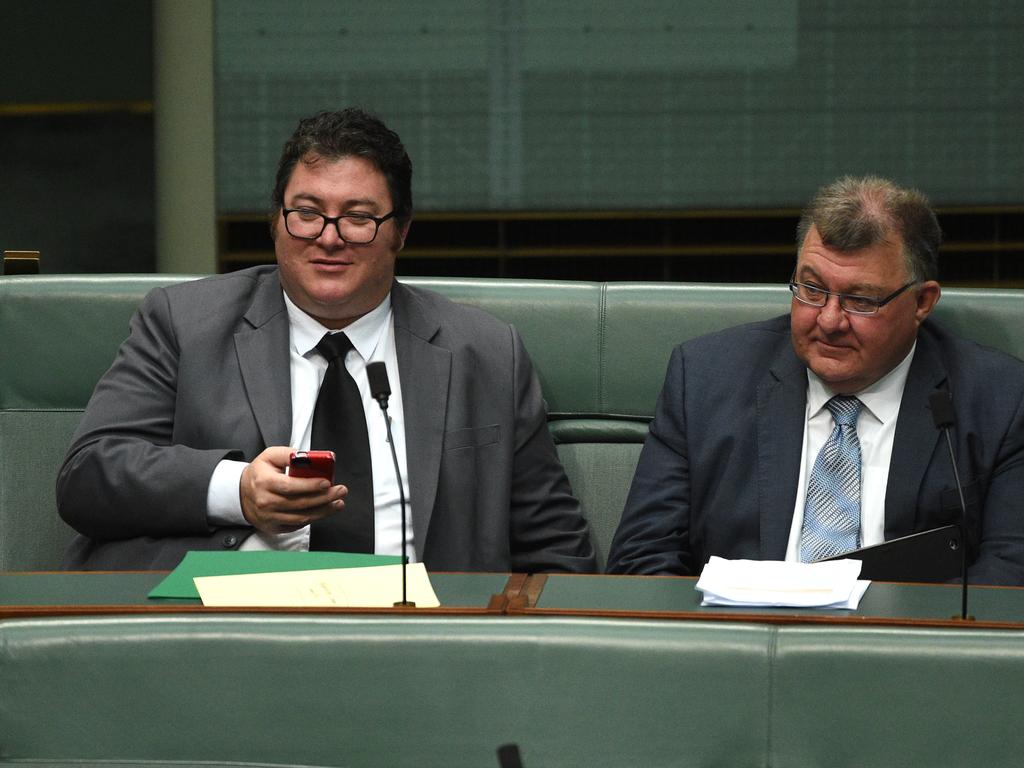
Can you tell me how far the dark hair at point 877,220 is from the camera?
215 cm

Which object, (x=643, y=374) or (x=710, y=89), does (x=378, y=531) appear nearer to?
(x=643, y=374)

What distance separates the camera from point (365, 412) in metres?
2.24

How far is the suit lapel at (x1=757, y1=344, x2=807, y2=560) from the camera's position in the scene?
2166 mm

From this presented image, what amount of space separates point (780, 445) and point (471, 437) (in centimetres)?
51

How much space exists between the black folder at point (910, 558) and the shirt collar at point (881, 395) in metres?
0.47

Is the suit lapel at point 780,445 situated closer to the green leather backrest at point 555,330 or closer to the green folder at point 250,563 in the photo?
the green leather backrest at point 555,330

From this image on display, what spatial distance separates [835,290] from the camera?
2.15m

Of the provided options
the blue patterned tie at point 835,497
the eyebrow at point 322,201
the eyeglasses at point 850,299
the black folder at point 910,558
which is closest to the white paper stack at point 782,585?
the black folder at point 910,558

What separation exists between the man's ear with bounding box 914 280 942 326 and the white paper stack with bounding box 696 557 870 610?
2.42 feet

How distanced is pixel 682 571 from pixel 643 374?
18.8 inches

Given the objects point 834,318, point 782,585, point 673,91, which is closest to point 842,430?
point 834,318

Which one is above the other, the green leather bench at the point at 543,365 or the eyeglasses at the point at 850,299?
the eyeglasses at the point at 850,299

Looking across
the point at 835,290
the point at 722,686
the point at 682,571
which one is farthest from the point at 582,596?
the point at 835,290

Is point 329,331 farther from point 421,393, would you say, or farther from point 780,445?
point 780,445
